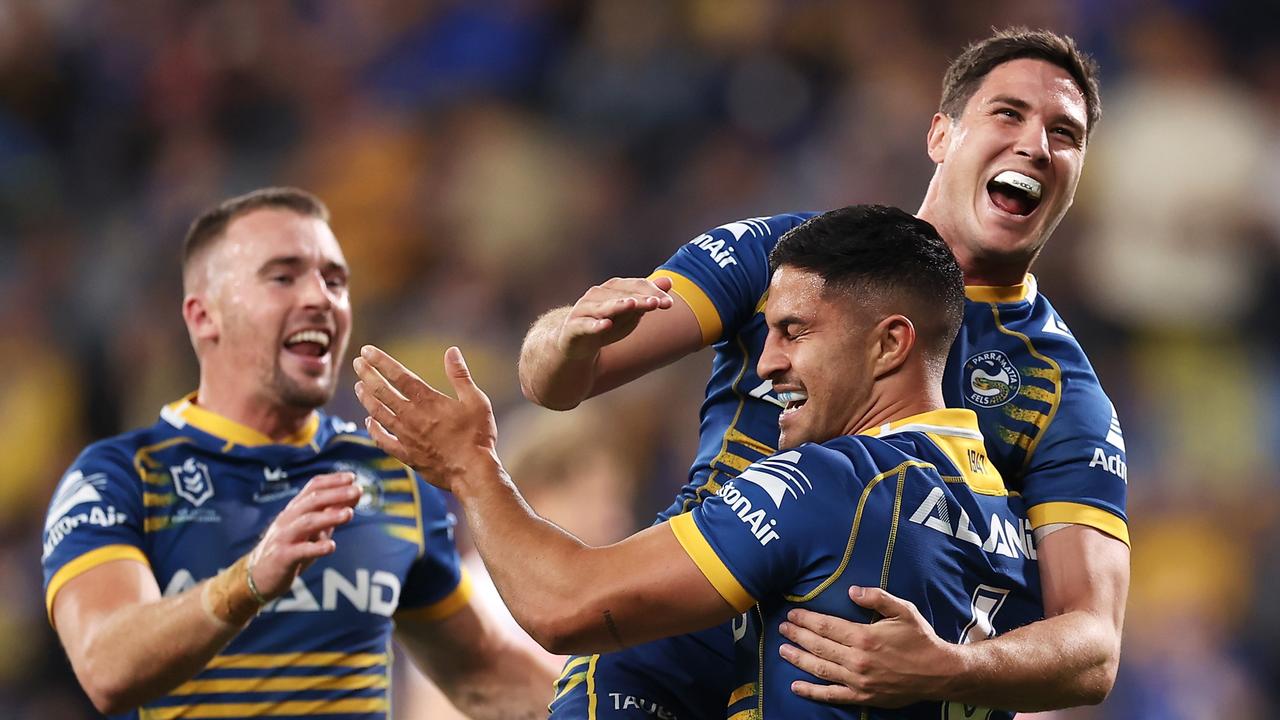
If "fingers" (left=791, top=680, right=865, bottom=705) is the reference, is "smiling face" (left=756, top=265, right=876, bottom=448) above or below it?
above

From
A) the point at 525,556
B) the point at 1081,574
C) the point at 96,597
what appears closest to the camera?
the point at 525,556

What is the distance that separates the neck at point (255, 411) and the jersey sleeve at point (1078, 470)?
2349mm

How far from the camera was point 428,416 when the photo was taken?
129 inches

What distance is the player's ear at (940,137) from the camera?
408 centimetres

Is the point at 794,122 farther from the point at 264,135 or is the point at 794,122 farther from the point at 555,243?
the point at 264,135

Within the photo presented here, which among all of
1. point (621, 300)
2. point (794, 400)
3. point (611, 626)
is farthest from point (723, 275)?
point (611, 626)

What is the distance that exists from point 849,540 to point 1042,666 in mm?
537

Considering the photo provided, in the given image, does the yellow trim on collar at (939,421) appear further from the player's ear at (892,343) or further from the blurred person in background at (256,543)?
the blurred person in background at (256,543)

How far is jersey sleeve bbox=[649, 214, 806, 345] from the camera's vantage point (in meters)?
3.68

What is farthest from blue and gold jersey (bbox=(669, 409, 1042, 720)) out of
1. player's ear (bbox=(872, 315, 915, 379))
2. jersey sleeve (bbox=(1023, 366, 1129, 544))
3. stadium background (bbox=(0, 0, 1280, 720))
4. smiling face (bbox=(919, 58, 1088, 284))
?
stadium background (bbox=(0, 0, 1280, 720))

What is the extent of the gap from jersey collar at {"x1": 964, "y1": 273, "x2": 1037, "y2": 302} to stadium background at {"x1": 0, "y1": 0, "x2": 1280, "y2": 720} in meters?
3.76

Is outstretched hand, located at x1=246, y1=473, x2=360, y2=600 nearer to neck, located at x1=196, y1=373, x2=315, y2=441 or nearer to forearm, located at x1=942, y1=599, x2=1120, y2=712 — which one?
neck, located at x1=196, y1=373, x2=315, y2=441

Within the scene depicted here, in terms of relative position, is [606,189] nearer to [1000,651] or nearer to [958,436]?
[958,436]

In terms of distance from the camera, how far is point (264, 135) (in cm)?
1060
